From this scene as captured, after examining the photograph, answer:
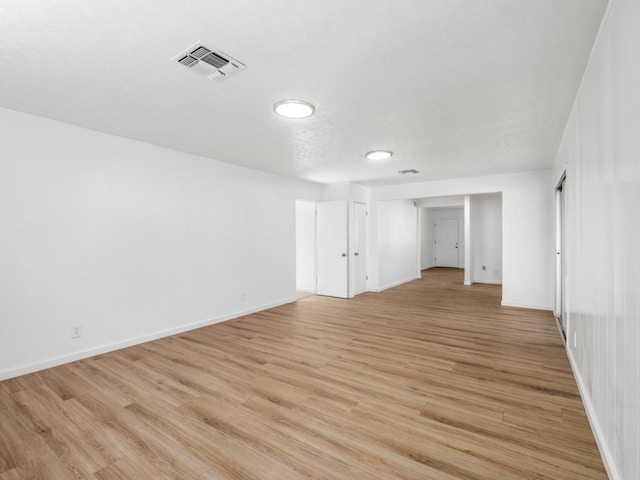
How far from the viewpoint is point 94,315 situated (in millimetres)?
3584

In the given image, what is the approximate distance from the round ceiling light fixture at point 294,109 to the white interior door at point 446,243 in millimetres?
11200

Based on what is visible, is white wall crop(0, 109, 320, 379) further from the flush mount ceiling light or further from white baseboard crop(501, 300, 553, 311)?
white baseboard crop(501, 300, 553, 311)

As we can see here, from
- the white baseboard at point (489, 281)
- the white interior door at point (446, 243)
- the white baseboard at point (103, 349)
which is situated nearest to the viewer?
the white baseboard at point (103, 349)

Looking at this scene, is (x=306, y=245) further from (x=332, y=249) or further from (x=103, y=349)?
(x=103, y=349)

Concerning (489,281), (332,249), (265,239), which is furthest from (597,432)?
(489,281)

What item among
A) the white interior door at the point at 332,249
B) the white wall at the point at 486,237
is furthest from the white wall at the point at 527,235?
the white wall at the point at 486,237

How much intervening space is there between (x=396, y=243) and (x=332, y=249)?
253 centimetres

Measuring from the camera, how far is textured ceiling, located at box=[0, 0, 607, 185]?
5.55ft

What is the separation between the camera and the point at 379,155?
4.53m

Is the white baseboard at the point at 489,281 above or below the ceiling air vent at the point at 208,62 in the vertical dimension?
below

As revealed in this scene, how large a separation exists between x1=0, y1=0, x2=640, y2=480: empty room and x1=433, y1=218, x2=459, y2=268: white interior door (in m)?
7.21

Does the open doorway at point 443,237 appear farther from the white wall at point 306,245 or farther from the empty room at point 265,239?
the empty room at point 265,239

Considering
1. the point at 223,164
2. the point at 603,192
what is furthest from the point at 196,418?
the point at 223,164

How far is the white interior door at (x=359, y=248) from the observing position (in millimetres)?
7152
